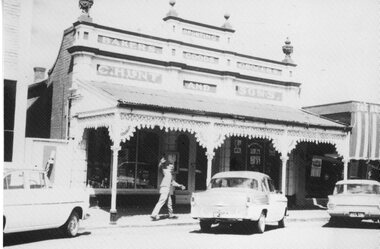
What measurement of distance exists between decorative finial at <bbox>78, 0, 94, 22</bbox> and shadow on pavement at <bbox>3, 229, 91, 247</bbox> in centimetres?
767

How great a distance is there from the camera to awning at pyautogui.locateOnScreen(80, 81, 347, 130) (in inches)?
590

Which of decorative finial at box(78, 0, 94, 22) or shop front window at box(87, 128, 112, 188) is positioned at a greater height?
decorative finial at box(78, 0, 94, 22)

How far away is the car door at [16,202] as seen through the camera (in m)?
9.52

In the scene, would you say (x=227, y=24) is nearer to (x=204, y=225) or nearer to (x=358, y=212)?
(x=358, y=212)

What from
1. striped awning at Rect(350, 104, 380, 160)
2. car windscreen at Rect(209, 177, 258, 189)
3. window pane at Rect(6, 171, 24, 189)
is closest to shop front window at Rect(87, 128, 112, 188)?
car windscreen at Rect(209, 177, 258, 189)

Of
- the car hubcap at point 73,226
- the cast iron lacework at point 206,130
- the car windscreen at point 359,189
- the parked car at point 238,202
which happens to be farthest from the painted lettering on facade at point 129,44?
the car windscreen at point 359,189

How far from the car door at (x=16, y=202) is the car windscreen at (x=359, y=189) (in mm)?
9629

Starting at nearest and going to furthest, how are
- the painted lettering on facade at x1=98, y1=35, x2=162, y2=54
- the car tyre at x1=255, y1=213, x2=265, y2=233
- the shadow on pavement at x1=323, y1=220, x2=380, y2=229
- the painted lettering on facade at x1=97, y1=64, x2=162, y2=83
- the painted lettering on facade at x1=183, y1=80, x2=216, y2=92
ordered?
the car tyre at x1=255, y1=213, x2=265, y2=233 < the shadow on pavement at x1=323, y1=220, x2=380, y2=229 < the painted lettering on facade at x1=97, y1=64, x2=162, y2=83 < the painted lettering on facade at x1=98, y1=35, x2=162, y2=54 < the painted lettering on facade at x1=183, y1=80, x2=216, y2=92

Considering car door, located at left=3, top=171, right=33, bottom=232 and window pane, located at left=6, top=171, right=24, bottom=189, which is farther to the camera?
window pane, located at left=6, top=171, right=24, bottom=189

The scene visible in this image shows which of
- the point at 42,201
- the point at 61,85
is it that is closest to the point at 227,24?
the point at 61,85

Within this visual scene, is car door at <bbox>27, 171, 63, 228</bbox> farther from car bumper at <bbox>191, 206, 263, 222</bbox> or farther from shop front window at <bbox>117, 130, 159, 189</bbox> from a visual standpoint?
shop front window at <bbox>117, 130, 159, 189</bbox>

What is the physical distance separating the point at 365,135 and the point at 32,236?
47.2ft

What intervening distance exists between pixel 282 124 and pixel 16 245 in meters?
10.8

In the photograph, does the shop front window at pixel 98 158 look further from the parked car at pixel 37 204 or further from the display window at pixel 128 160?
the parked car at pixel 37 204
